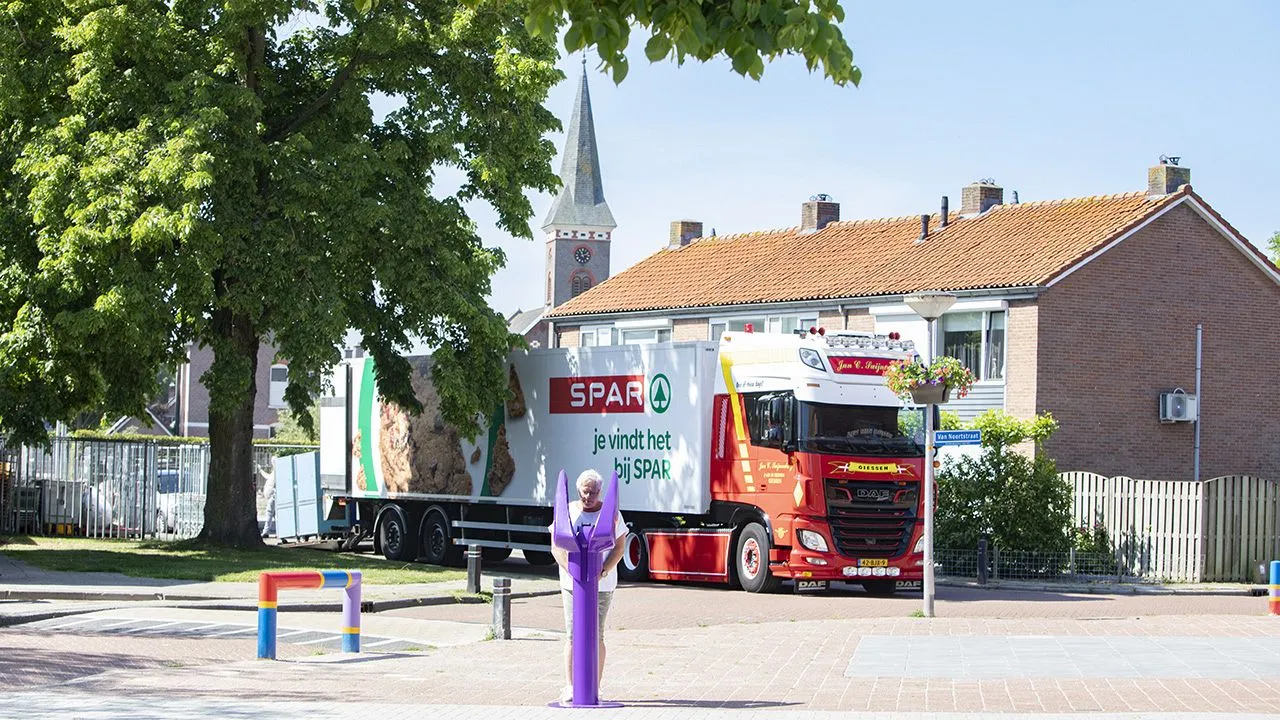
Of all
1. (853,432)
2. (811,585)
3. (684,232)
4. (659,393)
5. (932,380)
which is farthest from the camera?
(684,232)

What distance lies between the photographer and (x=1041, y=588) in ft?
88.2

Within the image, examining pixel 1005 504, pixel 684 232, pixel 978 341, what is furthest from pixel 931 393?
pixel 684 232

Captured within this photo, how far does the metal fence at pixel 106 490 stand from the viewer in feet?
117

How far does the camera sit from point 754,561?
971 inches

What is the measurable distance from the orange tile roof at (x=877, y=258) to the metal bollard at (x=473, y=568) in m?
17.8

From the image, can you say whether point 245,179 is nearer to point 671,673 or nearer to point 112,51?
point 112,51

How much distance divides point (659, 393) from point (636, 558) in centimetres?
269

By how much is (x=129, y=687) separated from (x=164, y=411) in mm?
78747

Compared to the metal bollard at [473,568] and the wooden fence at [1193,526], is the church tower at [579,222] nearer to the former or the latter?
the wooden fence at [1193,526]

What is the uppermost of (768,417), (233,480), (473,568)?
(768,417)

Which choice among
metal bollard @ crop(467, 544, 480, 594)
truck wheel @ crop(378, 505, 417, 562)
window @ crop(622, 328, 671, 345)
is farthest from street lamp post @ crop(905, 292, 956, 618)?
window @ crop(622, 328, 671, 345)

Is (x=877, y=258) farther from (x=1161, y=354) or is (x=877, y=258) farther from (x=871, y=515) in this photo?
(x=871, y=515)

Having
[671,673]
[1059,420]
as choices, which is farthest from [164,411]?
[671,673]

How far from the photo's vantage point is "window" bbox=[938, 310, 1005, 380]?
36906 mm
